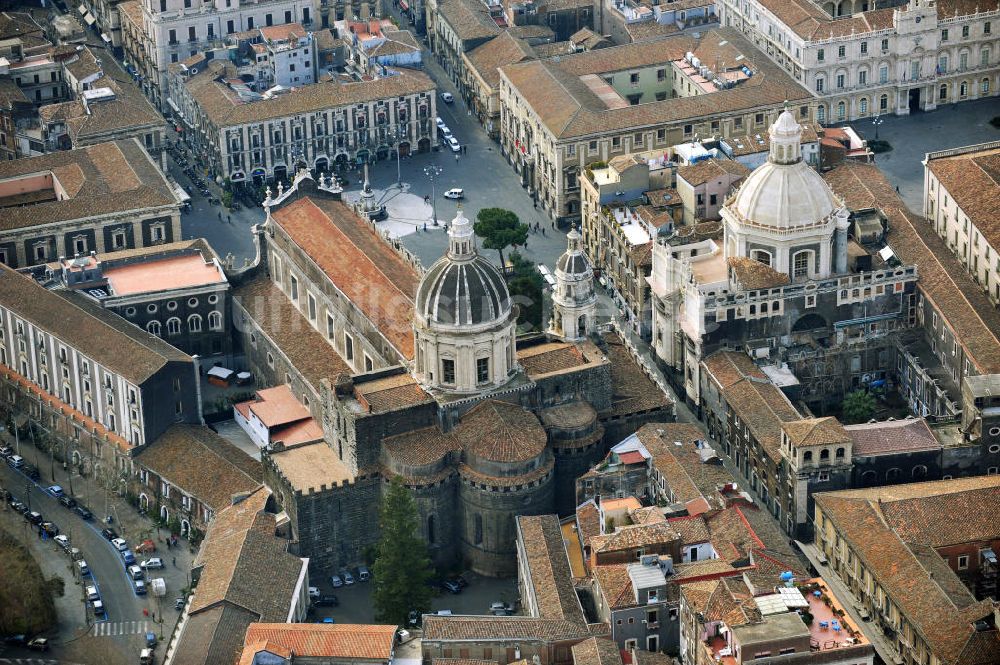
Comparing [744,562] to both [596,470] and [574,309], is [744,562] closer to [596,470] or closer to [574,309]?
[596,470]

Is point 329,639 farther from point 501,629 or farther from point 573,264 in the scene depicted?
point 573,264

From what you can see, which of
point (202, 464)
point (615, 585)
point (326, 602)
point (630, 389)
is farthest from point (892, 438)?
point (202, 464)

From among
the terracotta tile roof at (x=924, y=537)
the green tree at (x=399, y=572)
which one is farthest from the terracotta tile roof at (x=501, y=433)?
the terracotta tile roof at (x=924, y=537)

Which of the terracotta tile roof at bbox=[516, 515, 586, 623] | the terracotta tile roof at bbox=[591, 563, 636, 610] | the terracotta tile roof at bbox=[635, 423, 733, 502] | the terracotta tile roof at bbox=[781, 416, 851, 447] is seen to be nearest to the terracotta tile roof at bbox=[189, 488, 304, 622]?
the terracotta tile roof at bbox=[516, 515, 586, 623]

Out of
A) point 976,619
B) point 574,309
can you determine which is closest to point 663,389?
point 574,309

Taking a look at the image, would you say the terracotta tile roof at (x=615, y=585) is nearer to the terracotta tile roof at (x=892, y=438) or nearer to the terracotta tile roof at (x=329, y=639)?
the terracotta tile roof at (x=329, y=639)

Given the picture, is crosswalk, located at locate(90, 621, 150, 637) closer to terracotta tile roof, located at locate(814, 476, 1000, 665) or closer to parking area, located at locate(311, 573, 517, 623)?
parking area, located at locate(311, 573, 517, 623)
